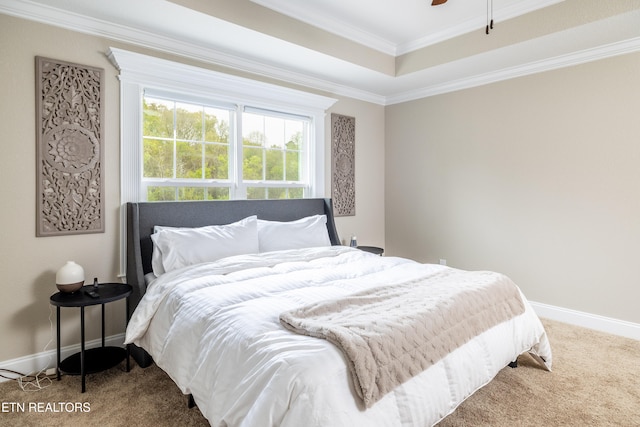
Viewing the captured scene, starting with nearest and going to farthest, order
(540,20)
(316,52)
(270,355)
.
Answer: (270,355) < (540,20) < (316,52)

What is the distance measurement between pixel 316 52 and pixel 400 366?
2.74m

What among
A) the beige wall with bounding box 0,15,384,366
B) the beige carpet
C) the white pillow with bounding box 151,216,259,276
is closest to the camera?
the beige carpet

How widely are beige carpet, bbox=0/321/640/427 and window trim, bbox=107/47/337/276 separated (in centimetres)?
90

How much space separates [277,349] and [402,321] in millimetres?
580

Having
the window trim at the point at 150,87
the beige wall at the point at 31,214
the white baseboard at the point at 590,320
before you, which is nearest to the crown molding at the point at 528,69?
the window trim at the point at 150,87

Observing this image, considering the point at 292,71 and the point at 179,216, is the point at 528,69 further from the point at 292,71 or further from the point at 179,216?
the point at 179,216

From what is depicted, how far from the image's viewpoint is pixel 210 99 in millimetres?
3332

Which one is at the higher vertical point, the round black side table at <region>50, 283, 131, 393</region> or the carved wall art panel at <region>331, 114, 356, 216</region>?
the carved wall art panel at <region>331, 114, 356, 216</region>

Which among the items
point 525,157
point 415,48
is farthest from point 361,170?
point 525,157

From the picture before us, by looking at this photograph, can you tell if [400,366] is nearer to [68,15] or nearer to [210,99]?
[210,99]

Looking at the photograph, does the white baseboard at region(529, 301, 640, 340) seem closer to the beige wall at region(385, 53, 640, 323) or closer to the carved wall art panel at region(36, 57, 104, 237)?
the beige wall at region(385, 53, 640, 323)

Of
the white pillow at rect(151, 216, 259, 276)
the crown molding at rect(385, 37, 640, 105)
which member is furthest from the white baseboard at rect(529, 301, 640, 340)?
the white pillow at rect(151, 216, 259, 276)

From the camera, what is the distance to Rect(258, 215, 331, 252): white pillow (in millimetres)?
3281

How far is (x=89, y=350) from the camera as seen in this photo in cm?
264
